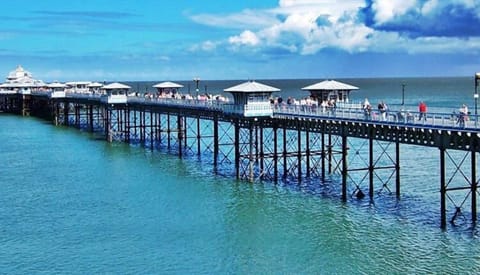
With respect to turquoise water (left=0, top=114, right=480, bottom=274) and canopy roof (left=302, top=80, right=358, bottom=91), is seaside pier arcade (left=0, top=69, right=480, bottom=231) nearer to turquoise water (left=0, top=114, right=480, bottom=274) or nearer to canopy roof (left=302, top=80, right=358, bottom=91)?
turquoise water (left=0, top=114, right=480, bottom=274)

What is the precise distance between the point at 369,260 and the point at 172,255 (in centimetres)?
791

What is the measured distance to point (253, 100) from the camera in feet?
152

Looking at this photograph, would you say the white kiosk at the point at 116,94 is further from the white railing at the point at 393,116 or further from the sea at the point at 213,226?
the white railing at the point at 393,116

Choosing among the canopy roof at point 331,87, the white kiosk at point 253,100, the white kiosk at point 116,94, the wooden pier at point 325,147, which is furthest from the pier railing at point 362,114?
the white kiosk at point 116,94

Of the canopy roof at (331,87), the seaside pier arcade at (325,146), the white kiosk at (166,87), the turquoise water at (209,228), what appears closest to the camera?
the turquoise water at (209,228)

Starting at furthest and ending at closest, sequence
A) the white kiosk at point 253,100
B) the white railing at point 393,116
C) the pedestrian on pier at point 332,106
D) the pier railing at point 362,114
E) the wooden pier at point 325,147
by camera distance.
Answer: the white kiosk at point 253,100 < the pedestrian on pier at point 332,106 < the wooden pier at point 325,147 < the pier railing at point 362,114 < the white railing at point 393,116

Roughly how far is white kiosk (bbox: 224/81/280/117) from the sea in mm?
4609

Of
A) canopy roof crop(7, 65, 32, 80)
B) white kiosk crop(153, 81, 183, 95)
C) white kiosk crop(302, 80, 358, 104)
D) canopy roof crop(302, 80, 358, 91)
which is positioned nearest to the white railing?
canopy roof crop(302, 80, 358, 91)

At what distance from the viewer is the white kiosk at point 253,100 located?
4553 cm

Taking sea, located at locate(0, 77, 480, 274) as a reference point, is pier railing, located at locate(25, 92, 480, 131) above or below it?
above

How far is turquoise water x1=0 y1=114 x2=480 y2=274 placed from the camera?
2733 cm

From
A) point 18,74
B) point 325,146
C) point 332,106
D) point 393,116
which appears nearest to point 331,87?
point 332,106

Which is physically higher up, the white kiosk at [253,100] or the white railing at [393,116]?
the white kiosk at [253,100]

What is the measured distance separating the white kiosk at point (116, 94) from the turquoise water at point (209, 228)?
83.6 ft
